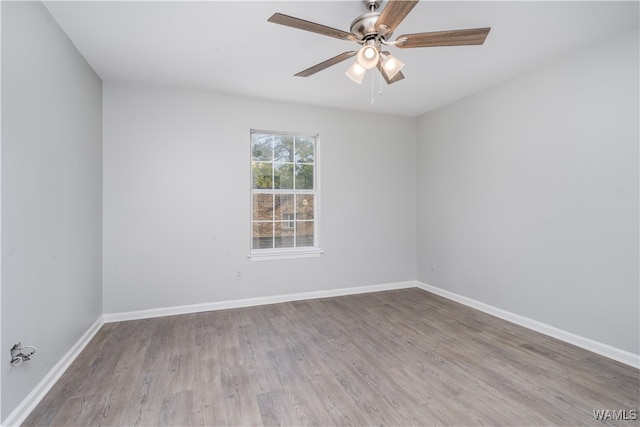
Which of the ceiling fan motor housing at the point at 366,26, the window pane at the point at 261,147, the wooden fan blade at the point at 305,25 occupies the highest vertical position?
the ceiling fan motor housing at the point at 366,26

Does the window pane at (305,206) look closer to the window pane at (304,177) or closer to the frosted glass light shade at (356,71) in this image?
the window pane at (304,177)

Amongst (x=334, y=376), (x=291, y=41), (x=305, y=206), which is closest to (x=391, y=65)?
(x=291, y=41)

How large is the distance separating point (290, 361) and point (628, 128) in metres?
3.21

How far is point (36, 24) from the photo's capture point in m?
1.95

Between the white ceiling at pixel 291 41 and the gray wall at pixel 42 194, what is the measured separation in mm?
346

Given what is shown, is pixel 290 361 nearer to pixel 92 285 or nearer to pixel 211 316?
pixel 211 316

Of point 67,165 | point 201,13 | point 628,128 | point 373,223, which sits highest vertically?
point 201,13

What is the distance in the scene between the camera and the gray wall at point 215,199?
3.34 m

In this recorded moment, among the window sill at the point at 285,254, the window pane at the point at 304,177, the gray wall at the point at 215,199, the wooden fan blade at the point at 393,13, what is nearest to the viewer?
the wooden fan blade at the point at 393,13

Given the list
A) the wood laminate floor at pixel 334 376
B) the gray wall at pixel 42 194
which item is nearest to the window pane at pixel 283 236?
the wood laminate floor at pixel 334 376

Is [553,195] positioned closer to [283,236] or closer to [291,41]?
[291,41]

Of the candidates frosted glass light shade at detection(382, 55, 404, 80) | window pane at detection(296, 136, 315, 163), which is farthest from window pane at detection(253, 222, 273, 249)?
frosted glass light shade at detection(382, 55, 404, 80)

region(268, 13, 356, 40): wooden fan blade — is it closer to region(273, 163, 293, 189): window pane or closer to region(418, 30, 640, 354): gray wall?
region(418, 30, 640, 354): gray wall

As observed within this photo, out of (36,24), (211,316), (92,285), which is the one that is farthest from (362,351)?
(36,24)
